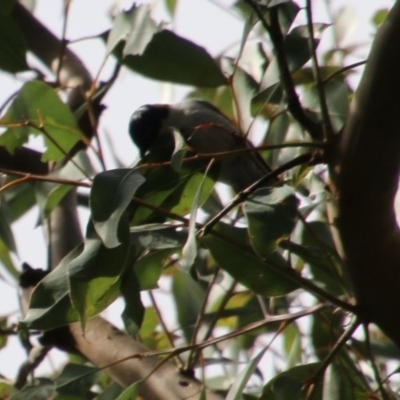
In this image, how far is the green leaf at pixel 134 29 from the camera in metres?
1.58

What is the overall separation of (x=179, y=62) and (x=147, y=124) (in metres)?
0.78

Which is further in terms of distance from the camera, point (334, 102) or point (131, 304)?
point (334, 102)

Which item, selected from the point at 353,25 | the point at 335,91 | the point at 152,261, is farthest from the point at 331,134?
the point at 353,25

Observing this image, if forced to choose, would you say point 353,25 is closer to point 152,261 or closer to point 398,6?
point 152,261

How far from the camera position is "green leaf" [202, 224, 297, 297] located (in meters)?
1.33

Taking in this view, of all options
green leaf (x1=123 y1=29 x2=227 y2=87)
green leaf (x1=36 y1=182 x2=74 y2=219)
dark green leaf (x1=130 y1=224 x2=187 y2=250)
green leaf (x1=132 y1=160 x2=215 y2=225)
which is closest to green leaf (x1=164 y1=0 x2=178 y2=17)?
green leaf (x1=123 y1=29 x2=227 y2=87)

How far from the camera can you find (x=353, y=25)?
2441 millimetres

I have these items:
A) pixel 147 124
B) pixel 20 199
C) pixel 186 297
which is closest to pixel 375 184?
pixel 186 297

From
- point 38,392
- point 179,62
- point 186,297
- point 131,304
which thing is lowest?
point 186,297

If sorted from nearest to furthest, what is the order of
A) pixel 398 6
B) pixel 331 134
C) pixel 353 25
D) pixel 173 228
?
pixel 398 6 < pixel 331 134 < pixel 173 228 < pixel 353 25

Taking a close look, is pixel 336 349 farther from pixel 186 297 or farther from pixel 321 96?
pixel 186 297

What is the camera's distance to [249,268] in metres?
1.35

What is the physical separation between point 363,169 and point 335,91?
612 millimetres

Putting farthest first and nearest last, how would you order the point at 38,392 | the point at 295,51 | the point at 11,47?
the point at 11,47 < the point at 38,392 < the point at 295,51
